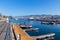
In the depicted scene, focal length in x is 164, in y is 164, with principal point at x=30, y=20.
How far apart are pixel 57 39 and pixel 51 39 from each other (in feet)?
6.41

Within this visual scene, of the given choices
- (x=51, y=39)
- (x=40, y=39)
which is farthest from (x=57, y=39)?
(x=40, y=39)

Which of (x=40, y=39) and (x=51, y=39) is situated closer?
(x=40, y=39)

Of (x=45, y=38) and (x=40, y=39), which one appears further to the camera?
(x=45, y=38)

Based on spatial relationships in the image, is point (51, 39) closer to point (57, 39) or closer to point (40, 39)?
point (57, 39)

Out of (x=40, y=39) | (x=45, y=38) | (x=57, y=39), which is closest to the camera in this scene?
(x=40, y=39)

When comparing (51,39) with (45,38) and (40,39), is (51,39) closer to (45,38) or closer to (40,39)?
(45,38)

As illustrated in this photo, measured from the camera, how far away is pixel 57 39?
122 ft

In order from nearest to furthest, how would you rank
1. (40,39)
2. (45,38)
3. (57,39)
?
(40,39) < (45,38) < (57,39)

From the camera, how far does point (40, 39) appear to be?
105 ft

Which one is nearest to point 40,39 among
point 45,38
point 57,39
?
point 45,38

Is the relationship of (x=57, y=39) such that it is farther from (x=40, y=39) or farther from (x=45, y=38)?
(x=40, y=39)

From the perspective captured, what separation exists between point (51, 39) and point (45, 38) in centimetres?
218

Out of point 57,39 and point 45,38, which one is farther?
point 57,39
